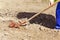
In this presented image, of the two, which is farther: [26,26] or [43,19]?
[43,19]

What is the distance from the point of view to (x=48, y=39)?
4887mm

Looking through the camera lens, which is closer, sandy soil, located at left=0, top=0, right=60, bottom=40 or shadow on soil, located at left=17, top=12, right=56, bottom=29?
sandy soil, located at left=0, top=0, right=60, bottom=40

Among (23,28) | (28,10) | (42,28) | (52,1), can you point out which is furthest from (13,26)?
(28,10)

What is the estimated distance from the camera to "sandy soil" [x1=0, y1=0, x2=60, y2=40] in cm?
492

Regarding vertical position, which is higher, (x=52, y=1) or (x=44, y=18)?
(x=52, y=1)

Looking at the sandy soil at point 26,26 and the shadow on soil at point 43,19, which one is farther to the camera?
the shadow on soil at point 43,19

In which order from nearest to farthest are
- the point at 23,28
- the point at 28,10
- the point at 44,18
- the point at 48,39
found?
the point at 48,39
the point at 23,28
the point at 44,18
the point at 28,10

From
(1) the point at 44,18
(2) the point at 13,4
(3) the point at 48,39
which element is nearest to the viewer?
(3) the point at 48,39

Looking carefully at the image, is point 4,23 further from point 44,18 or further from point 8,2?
point 8,2

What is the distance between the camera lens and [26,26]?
5430 millimetres

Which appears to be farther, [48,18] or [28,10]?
[28,10]

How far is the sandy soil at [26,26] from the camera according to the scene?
194 inches

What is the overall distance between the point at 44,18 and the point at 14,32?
132 cm

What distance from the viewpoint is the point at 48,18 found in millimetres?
6160
